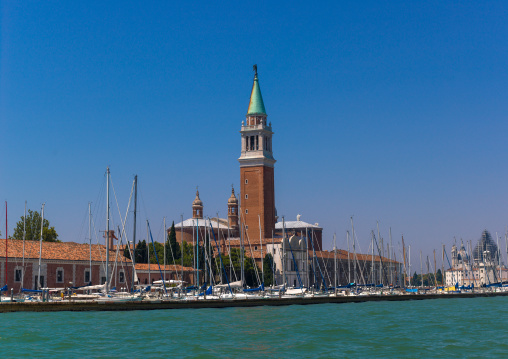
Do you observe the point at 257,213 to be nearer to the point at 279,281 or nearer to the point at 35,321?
the point at 279,281

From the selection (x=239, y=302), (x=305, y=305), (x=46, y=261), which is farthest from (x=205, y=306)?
(x=46, y=261)

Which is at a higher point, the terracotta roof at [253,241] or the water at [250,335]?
the terracotta roof at [253,241]

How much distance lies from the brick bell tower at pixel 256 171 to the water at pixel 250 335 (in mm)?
49294

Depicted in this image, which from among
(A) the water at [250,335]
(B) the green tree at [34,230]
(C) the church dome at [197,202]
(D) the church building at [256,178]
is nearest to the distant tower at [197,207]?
(C) the church dome at [197,202]

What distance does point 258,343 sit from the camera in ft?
93.5

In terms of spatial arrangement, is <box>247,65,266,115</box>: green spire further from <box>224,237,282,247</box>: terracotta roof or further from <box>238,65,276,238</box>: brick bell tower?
<box>224,237,282,247</box>: terracotta roof

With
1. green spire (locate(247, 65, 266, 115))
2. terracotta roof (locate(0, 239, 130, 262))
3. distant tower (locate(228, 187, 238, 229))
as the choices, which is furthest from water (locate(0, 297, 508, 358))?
distant tower (locate(228, 187, 238, 229))

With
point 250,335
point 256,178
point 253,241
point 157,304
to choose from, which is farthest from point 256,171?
point 250,335

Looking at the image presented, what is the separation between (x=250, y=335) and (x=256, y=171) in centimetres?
6360

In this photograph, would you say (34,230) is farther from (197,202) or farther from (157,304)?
(197,202)

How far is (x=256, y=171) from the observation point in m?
94.4

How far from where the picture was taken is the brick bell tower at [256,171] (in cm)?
9388

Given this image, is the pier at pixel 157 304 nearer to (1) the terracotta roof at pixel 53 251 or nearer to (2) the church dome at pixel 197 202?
(1) the terracotta roof at pixel 53 251

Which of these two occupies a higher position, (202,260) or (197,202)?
(197,202)
